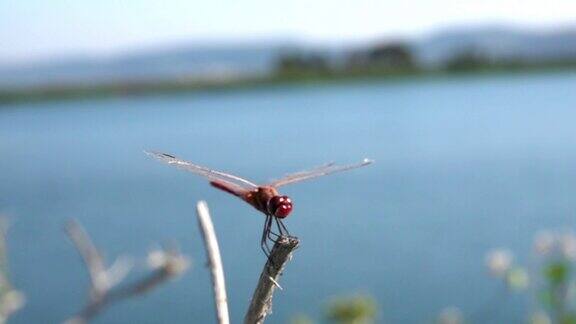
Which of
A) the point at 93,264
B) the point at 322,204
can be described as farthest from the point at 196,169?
the point at 322,204

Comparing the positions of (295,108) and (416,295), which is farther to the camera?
(295,108)

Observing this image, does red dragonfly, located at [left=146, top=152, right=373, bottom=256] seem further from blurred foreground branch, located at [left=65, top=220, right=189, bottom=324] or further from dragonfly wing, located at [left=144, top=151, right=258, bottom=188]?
blurred foreground branch, located at [left=65, top=220, right=189, bottom=324]

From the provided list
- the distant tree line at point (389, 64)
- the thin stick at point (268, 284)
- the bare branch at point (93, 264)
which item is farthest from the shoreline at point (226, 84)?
the thin stick at point (268, 284)

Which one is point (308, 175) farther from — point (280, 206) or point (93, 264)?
point (93, 264)

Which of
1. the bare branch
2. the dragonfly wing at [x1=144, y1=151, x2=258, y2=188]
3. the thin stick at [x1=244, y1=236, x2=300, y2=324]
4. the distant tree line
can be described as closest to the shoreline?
the distant tree line

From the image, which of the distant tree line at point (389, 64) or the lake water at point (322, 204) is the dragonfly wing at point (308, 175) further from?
the distant tree line at point (389, 64)

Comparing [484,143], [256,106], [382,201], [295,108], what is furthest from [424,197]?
[256,106]

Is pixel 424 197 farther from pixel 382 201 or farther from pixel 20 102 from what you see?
pixel 20 102
